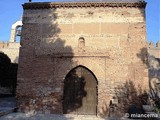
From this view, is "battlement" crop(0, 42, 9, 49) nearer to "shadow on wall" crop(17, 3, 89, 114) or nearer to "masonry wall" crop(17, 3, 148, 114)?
"masonry wall" crop(17, 3, 148, 114)

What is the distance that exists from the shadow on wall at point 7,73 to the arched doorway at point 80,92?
832cm

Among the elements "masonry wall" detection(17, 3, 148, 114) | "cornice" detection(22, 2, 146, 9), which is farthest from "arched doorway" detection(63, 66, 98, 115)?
"cornice" detection(22, 2, 146, 9)

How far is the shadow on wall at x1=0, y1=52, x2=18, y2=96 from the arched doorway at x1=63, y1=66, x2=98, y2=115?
8.32 m

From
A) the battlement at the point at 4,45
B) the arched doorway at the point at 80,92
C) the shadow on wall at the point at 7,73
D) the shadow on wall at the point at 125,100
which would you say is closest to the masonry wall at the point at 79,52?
the shadow on wall at the point at 125,100

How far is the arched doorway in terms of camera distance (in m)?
11.0

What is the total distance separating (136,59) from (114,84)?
1.70m

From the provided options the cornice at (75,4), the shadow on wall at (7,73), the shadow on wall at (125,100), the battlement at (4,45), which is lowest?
the shadow on wall at (125,100)

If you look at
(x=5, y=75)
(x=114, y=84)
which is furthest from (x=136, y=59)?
(x=5, y=75)

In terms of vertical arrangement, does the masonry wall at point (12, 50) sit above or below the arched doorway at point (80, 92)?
above

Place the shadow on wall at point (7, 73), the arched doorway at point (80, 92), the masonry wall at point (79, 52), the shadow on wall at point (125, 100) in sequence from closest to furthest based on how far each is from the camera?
the shadow on wall at point (125, 100) → the masonry wall at point (79, 52) → the arched doorway at point (80, 92) → the shadow on wall at point (7, 73)

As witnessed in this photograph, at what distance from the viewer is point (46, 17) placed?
39.8 ft

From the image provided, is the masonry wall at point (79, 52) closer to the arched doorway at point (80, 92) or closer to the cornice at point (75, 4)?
the cornice at point (75, 4)

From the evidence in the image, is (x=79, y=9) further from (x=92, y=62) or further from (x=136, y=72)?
(x=136, y=72)

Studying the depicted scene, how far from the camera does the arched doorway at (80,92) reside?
11.0 metres
